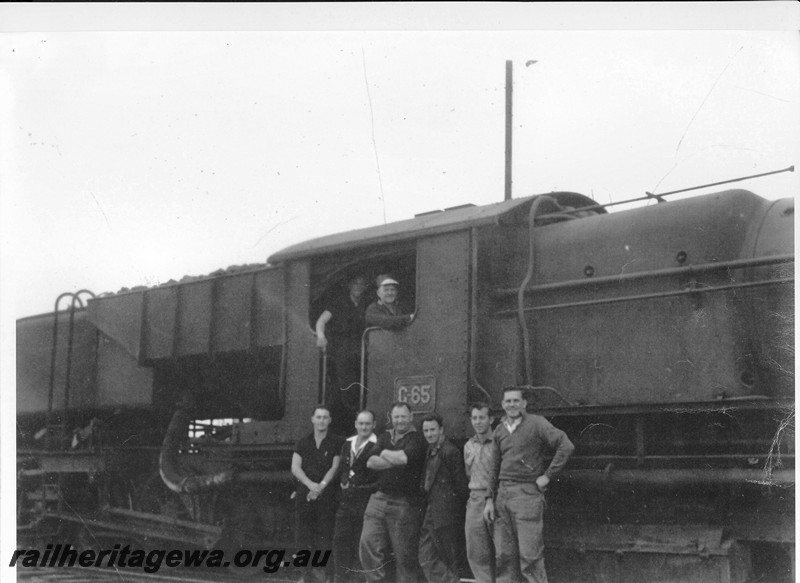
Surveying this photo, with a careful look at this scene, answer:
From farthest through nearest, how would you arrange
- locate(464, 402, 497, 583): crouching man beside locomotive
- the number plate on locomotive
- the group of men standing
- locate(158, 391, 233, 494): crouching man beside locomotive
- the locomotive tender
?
locate(158, 391, 233, 494): crouching man beside locomotive
the number plate on locomotive
locate(464, 402, 497, 583): crouching man beside locomotive
the group of men standing
the locomotive tender

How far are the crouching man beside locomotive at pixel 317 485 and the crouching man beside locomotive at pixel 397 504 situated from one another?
675mm

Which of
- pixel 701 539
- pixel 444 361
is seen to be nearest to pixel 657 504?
pixel 701 539

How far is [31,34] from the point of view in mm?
7695

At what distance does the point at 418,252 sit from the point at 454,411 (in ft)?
5.19

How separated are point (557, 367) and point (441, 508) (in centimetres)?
158

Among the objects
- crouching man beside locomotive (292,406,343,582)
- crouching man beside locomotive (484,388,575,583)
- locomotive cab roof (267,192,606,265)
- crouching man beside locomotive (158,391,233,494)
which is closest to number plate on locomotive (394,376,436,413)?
crouching man beside locomotive (292,406,343,582)

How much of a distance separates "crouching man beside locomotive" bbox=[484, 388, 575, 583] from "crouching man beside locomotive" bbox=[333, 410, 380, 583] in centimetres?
134

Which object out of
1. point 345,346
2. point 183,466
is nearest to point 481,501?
point 345,346

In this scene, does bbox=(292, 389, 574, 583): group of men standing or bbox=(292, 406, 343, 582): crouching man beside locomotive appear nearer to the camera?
bbox=(292, 389, 574, 583): group of men standing

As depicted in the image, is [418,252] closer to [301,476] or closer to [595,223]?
[595,223]

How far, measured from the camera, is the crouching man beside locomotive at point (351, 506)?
833 centimetres

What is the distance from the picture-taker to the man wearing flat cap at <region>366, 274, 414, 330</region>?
8.93 m

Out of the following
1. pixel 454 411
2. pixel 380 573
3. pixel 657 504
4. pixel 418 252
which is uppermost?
pixel 418 252

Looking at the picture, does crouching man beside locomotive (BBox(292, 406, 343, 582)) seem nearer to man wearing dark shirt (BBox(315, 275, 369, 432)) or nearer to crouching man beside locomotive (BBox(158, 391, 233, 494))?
man wearing dark shirt (BBox(315, 275, 369, 432))
